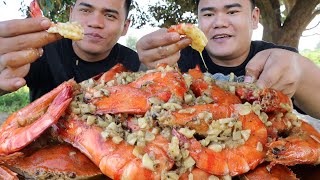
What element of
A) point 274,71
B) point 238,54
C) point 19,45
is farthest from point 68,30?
point 238,54

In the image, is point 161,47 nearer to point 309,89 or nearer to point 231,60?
point 309,89

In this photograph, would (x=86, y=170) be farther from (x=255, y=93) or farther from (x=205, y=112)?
(x=255, y=93)

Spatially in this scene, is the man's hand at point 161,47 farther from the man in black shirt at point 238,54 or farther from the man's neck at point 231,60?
the man's neck at point 231,60

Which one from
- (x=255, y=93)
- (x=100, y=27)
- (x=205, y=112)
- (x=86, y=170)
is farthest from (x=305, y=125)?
(x=100, y=27)

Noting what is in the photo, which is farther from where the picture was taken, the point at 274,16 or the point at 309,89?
the point at 274,16

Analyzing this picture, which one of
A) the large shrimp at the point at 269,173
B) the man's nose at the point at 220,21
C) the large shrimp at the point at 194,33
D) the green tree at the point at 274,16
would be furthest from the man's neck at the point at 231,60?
the green tree at the point at 274,16

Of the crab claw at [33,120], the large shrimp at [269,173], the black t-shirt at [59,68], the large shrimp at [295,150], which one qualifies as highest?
the crab claw at [33,120]

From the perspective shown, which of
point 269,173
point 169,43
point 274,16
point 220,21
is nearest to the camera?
point 269,173
